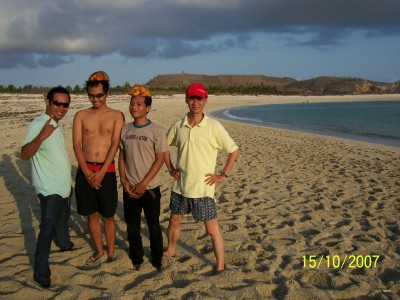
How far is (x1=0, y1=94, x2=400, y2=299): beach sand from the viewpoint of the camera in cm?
300

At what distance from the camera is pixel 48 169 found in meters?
3.11

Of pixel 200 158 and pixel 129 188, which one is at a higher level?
pixel 200 158

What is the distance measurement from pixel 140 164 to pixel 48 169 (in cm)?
81

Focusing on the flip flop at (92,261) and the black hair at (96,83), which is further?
the flip flop at (92,261)

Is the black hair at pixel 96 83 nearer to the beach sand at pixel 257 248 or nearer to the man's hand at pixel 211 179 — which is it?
the man's hand at pixel 211 179

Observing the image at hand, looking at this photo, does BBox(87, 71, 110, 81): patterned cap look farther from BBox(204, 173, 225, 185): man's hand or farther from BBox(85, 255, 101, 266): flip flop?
BBox(85, 255, 101, 266): flip flop

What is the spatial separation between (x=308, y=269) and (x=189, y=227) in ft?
5.43

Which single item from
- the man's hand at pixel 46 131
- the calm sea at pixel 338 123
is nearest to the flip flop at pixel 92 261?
the man's hand at pixel 46 131

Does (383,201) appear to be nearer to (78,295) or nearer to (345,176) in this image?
(345,176)

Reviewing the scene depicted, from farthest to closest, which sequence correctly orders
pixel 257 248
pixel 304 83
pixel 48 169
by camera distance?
pixel 304 83
pixel 257 248
pixel 48 169
